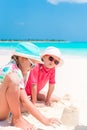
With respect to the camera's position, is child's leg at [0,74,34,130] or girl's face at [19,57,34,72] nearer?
child's leg at [0,74,34,130]

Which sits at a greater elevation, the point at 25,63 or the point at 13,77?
the point at 25,63

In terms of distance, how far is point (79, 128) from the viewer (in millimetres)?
3127

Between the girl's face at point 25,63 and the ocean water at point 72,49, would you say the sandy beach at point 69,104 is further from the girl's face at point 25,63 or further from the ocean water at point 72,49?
the ocean water at point 72,49

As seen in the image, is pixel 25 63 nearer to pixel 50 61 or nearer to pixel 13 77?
pixel 13 77

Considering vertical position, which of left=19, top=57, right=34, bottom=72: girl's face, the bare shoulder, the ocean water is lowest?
the bare shoulder

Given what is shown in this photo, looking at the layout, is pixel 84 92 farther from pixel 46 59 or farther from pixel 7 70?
pixel 7 70

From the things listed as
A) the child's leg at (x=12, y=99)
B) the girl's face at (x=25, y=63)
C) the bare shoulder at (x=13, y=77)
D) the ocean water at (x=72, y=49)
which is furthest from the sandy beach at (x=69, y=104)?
the ocean water at (x=72, y=49)

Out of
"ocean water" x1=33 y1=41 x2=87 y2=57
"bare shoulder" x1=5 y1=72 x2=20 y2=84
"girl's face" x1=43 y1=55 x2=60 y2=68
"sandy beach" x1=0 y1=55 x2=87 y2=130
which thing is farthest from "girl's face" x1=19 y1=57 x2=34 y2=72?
"ocean water" x1=33 y1=41 x2=87 y2=57

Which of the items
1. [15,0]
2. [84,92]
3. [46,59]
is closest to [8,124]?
[46,59]

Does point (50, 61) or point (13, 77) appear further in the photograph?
point (50, 61)

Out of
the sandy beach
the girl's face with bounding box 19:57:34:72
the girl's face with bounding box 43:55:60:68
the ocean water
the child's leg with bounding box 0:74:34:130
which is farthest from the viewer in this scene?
the ocean water

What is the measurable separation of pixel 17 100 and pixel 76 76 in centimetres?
465

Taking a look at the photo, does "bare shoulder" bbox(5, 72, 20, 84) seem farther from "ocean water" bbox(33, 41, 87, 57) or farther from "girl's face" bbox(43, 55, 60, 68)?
"ocean water" bbox(33, 41, 87, 57)

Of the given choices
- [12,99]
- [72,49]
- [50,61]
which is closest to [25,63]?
[12,99]
